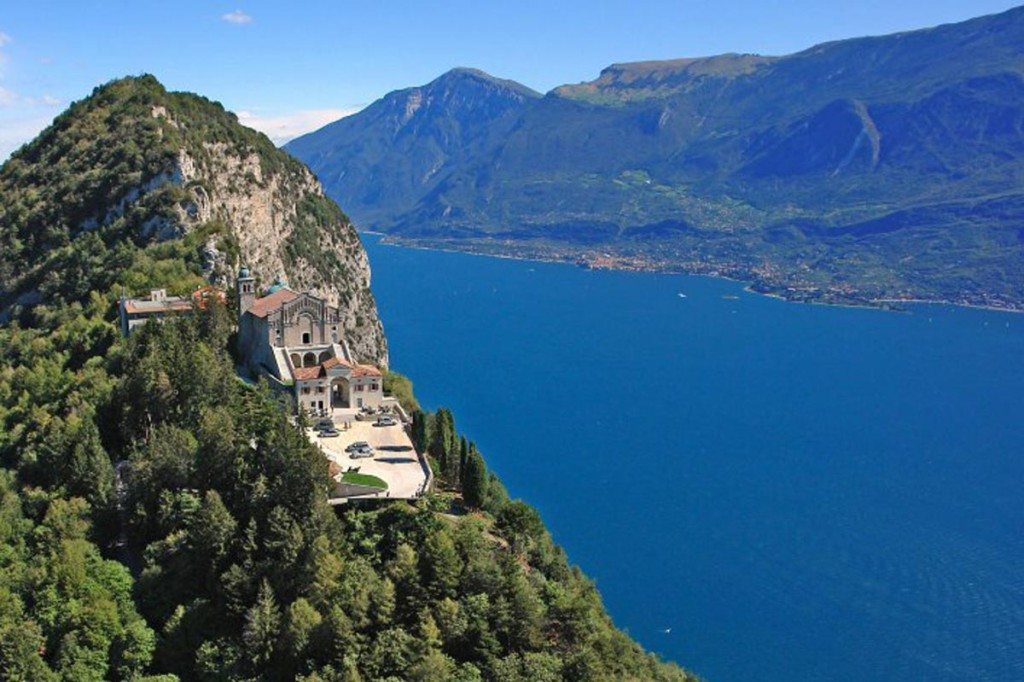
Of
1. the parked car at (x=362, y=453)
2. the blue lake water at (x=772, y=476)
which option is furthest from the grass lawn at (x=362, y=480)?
the blue lake water at (x=772, y=476)

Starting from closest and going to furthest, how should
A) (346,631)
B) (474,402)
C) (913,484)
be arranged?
(346,631) → (913,484) → (474,402)

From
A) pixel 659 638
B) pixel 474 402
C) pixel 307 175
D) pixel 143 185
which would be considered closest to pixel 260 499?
pixel 659 638

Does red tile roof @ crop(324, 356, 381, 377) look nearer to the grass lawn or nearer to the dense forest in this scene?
the dense forest

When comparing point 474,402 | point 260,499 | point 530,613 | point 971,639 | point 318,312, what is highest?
point 318,312

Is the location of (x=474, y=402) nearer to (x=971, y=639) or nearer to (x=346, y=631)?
(x=971, y=639)

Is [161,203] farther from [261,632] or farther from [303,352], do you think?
[261,632]

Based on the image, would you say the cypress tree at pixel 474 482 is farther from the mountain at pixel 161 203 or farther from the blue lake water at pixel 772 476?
the mountain at pixel 161 203

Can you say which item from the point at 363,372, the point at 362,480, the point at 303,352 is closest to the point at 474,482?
the point at 362,480

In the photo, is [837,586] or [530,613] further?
[837,586]
